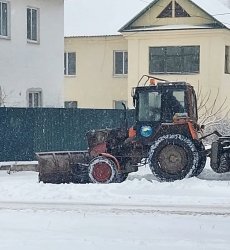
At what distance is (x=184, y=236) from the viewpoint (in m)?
9.56

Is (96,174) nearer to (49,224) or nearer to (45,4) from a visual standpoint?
(49,224)

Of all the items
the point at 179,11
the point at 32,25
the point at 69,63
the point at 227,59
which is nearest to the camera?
the point at 32,25

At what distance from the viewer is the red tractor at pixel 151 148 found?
15.2 metres

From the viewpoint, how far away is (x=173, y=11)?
34.3 meters

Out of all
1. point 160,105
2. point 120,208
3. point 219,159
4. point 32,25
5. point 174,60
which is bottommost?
point 120,208

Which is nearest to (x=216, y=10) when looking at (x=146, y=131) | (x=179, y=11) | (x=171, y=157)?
(x=179, y=11)

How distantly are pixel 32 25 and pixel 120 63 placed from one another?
1241cm

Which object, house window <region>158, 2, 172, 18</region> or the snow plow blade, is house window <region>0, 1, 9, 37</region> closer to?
the snow plow blade

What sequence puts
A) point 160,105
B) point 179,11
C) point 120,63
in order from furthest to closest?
point 120,63 → point 179,11 → point 160,105

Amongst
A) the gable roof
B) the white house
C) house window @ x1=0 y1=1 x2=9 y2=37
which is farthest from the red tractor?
the gable roof

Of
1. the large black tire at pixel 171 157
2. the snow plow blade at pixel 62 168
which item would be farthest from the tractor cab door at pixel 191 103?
the snow plow blade at pixel 62 168

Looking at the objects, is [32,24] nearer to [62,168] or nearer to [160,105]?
[62,168]

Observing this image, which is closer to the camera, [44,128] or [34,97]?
[44,128]

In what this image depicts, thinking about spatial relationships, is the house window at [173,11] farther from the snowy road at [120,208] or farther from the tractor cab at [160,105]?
the snowy road at [120,208]
